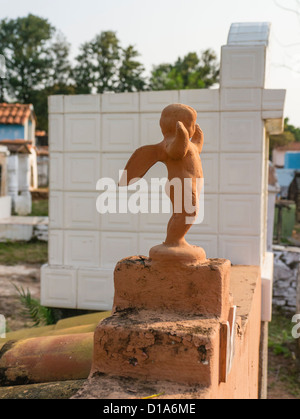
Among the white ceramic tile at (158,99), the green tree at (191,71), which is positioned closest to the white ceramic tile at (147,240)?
the white ceramic tile at (158,99)

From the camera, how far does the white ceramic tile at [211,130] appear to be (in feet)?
13.6

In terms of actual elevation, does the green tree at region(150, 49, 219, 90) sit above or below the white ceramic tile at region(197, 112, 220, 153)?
above

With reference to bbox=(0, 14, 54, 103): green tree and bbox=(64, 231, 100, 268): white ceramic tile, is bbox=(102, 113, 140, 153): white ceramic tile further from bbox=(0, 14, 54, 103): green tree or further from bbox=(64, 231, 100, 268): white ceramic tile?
bbox=(0, 14, 54, 103): green tree

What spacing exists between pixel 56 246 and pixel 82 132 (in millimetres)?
1131

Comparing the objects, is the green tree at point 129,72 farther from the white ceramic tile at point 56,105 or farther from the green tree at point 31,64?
the white ceramic tile at point 56,105

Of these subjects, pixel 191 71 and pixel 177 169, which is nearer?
pixel 177 169

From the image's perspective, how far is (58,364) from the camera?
8.05 ft

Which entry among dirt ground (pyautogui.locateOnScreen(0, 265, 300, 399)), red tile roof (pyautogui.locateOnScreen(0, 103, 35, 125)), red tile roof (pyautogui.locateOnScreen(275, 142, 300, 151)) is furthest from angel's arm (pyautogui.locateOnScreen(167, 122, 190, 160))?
red tile roof (pyautogui.locateOnScreen(275, 142, 300, 151))

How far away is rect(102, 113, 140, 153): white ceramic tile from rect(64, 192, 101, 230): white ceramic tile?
50 centimetres

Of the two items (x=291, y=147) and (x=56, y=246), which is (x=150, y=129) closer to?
(x=56, y=246)

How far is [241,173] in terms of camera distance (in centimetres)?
412

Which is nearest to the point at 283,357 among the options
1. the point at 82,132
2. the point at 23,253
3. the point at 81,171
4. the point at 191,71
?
the point at 81,171

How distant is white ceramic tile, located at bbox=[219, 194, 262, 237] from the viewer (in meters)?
4.11

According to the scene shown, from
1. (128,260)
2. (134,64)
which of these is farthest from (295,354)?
(134,64)
